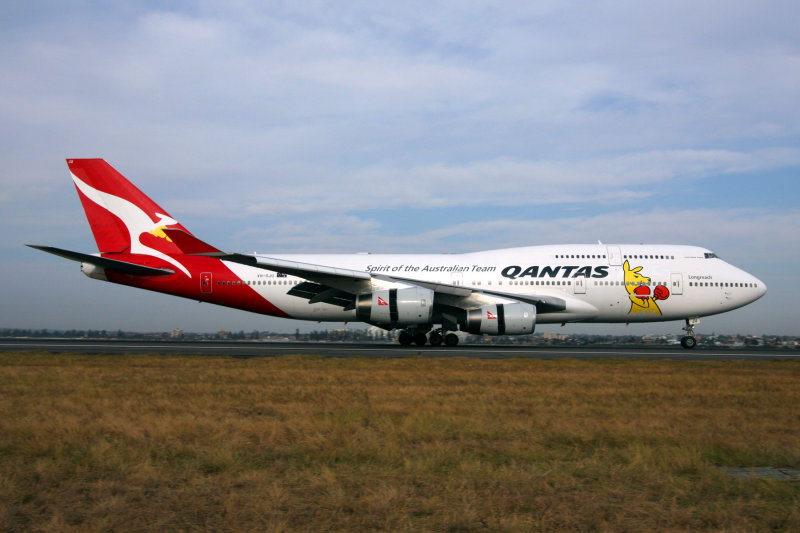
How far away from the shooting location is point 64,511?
13.4 feet

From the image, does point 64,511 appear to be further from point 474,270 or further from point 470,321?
point 474,270

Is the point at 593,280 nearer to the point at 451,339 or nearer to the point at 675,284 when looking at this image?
the point at 675,284

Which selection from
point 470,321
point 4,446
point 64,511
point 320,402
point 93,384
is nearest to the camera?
point 64,511

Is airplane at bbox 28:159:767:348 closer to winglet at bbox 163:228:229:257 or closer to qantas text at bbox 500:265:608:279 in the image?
qantas text at bbox 500:265:608:279

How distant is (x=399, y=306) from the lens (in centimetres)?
2214

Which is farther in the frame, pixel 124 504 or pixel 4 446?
pixel 4 446

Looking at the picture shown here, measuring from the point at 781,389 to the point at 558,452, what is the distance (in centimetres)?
744

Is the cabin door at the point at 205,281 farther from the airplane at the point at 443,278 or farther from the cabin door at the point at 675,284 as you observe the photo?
the cabin door at the point at 675,284

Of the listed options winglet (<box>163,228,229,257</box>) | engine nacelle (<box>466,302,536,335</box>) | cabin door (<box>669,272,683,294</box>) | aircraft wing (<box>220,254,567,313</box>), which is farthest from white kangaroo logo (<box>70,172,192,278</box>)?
cabin door (<box>669,272,683,294</box>)

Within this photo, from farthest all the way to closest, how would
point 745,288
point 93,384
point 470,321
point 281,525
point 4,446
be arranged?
point 745,288, point 470,321, point 93,384, point 4,446, point 281,525

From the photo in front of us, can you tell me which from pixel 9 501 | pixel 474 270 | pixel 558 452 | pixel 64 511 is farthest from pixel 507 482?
pixel 474 270

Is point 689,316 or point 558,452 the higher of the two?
point 689,316

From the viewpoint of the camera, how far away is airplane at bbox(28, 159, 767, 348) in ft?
79.2

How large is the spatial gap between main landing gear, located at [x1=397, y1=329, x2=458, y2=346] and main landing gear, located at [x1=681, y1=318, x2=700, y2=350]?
29.9 ft
